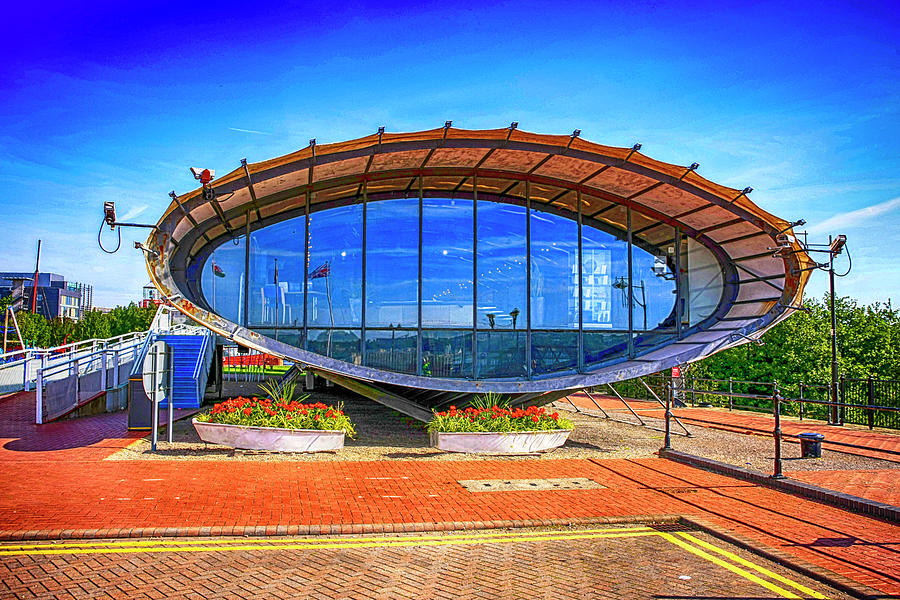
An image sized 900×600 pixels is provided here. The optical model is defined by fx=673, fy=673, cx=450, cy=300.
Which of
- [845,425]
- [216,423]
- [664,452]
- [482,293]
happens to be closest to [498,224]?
[482,293]

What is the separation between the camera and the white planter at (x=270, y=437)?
39.5 ft

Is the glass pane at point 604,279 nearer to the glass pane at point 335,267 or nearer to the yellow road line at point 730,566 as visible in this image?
the glass pane at point 335,267

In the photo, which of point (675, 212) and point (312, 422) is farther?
point (675, 212)

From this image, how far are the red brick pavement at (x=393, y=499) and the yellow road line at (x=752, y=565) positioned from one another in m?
0.50

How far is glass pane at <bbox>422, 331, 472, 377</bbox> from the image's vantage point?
15.1 metres

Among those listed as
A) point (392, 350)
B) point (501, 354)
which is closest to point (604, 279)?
point (501, 354)

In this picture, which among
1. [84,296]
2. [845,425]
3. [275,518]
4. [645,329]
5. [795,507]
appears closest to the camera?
[275,518]

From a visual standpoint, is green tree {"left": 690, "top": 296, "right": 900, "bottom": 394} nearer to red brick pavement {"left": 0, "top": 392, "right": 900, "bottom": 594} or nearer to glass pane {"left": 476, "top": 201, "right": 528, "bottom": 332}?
glass pane {"left": 476, "top": 201, "right": 528, "bottom": 332}

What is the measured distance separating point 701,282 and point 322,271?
364 inches

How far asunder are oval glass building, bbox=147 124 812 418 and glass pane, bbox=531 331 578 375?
3 centimetres

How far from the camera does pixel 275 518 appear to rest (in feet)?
25.1

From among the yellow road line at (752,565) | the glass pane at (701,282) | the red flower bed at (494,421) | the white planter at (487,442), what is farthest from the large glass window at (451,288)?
the yellow road line at (752,565)

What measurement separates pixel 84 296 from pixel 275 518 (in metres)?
147

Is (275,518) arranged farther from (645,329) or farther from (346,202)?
(645,329)
